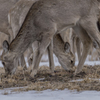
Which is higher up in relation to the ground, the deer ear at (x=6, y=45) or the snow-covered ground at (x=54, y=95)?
the snow-covered ground at (x=54, y=95)

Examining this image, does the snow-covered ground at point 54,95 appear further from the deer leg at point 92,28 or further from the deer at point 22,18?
the deer at point 22,18

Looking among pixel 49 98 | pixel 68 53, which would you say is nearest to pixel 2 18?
pixel 68 53

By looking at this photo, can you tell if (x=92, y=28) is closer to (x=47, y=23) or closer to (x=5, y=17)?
(x=47, y=23)

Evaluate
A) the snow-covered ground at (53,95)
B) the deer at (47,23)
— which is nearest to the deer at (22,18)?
the deer at (47,23)

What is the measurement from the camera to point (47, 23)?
7438mm

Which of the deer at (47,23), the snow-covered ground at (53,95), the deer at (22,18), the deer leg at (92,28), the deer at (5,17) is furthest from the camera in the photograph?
the deer at (5,17)

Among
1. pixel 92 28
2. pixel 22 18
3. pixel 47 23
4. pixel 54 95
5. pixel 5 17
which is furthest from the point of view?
Answer: pixel 5 17

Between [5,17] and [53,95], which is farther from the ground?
[53,95]

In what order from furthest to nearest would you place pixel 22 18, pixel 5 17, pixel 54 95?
1. pixel 5 17
2. pixel 22 18
3. pixel 54 95

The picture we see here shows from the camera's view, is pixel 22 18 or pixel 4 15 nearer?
pixel 22 18

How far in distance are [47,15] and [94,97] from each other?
3.45 meters

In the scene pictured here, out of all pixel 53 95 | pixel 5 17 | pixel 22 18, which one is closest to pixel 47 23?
pixel 22 18

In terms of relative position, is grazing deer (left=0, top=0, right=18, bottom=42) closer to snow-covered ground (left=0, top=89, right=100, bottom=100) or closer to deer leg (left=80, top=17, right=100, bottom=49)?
deer leg (left=80, top=17, right=100, bottom=49)

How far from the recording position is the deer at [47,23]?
7.45 m
